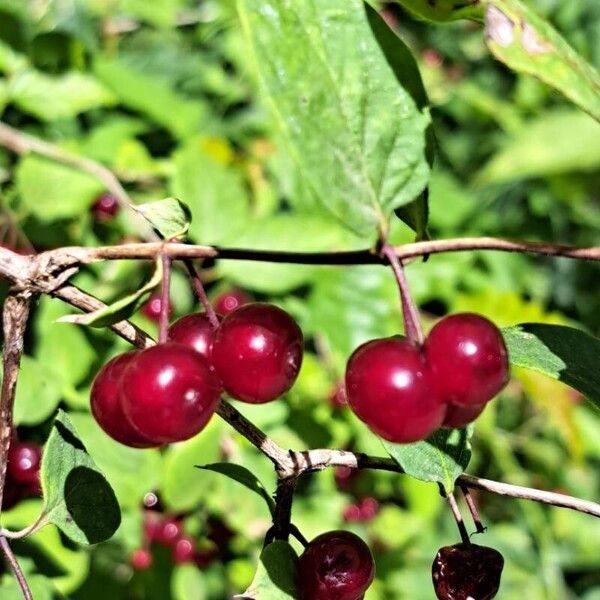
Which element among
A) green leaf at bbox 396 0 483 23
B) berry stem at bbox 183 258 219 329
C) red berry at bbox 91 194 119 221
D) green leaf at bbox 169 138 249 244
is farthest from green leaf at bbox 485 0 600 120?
red berry at bbox 91 194 119 221

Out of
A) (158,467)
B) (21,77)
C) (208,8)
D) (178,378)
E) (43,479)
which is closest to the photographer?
(178,378)

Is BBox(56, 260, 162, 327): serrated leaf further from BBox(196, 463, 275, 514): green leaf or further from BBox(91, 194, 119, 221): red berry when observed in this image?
BBox(91, 194, 119, 221): red berry

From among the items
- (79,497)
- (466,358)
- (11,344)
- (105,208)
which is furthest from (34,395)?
(466,358)

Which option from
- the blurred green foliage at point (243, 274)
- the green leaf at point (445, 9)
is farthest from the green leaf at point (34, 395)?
Result: the green leaf at point (445, 9)

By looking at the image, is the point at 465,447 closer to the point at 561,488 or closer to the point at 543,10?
the point at 561,488

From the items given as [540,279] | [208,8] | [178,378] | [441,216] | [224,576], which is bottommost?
[540,279]

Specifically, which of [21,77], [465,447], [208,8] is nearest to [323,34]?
[465,447]

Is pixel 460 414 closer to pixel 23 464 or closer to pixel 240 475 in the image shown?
pixel 240 475

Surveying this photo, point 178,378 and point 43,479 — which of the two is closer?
point 178,378
